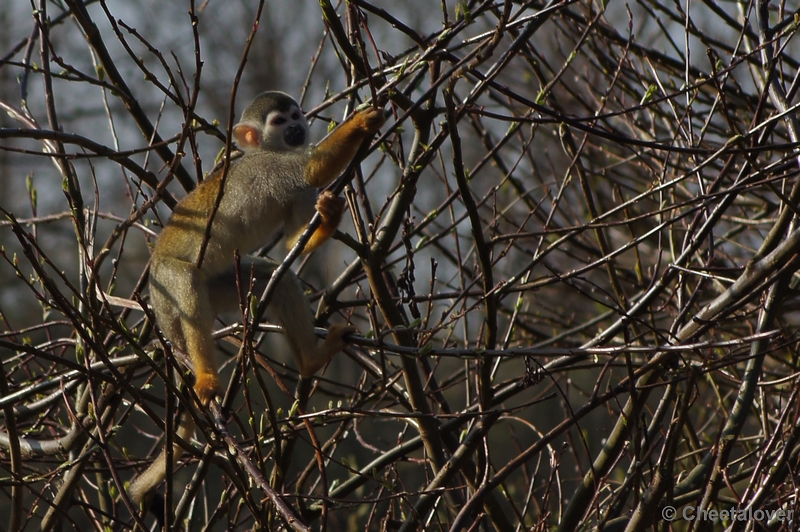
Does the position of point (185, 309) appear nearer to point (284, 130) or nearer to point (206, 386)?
point (206, 386)

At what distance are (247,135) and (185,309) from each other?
0.97 metres

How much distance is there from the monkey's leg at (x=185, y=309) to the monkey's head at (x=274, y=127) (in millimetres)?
740

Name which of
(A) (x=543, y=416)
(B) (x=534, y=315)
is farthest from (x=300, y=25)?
(B) (x=534, y=315)

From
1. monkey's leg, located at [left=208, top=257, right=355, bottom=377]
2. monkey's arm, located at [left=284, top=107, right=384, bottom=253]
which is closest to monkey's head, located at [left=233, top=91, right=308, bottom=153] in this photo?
monkey's arm, located at [left=284, top=107, right=384, bottom=253]

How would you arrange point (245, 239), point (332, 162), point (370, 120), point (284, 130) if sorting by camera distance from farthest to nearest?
point (284, 130) < point (245, 239) < point (332, 162) < point (370, 120)

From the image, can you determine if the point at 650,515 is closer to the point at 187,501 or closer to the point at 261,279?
the point at 187,501

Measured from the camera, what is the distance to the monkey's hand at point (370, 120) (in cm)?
303

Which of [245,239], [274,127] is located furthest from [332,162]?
[274,127]

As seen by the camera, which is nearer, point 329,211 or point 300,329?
point 329,211

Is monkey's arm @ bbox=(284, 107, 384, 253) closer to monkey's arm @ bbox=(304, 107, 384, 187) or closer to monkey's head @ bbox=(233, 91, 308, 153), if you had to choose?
monkey's arm @ bbox=(304, 107, 384, 187)

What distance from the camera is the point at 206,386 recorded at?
3334 mm

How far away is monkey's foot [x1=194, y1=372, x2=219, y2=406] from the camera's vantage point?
328 centimetres

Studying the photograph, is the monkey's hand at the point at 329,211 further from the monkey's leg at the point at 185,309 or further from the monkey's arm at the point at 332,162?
the monkey's leg at the point at 185,309

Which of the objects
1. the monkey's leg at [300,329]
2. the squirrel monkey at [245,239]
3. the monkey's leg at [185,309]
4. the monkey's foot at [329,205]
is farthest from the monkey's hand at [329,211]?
the monkey's leg at [185,309]
